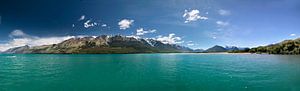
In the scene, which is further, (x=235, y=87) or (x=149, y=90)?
(x=235, y=87)

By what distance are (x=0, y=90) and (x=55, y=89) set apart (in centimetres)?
811

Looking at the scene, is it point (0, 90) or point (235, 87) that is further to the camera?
point (235, 87)

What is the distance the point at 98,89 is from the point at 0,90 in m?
14.8

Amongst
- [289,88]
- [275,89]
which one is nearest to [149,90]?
[275,89]

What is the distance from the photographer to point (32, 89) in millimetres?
35969

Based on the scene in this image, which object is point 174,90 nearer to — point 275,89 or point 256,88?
point 256,88

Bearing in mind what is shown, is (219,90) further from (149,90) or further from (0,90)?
(0,90)

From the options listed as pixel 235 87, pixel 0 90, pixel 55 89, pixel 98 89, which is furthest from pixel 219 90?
pixel 0 90

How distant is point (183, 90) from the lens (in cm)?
3447

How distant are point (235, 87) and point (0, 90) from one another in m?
36.9

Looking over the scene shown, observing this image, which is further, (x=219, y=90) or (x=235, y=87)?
(x=235, y=87)

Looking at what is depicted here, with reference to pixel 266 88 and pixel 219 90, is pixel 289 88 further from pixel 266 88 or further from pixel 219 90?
pixel 219 90

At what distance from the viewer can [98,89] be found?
3594cm

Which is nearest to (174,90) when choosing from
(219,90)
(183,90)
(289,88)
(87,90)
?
(183,90)
